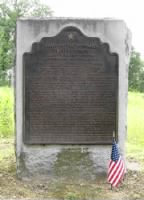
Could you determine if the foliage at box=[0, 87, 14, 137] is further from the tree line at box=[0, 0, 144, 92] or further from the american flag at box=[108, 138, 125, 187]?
the tree line at box=[0, 0, 144, 92]

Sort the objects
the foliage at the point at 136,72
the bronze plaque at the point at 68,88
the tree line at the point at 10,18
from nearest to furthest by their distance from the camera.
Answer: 1. the bronze plaque at the point at 68,88
2. the tree line at the point at 10,18
3. the foliage at the point at 136,72

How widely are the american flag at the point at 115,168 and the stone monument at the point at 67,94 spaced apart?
474mm

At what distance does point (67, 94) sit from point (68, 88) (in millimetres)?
94

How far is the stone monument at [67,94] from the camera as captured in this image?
9102 millimetres

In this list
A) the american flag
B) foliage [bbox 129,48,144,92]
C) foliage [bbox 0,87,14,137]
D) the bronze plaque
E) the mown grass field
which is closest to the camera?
the mown grass field

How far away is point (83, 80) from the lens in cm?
912

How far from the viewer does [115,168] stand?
28.6ft

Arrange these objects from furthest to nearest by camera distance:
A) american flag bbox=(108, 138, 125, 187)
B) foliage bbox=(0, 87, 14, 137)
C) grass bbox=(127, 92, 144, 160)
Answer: foliage bbox=(0, 87, 14, 137), grass bbox=(127, 92, 144, 160), american flag bbox=(108, 138, 125, 187)

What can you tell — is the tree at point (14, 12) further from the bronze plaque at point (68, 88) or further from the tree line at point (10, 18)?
the bronze plaque at point (68, 88)

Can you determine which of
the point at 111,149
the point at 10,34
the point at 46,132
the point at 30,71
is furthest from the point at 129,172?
the point at 10,34

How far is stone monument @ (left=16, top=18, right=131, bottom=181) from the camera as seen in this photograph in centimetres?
910

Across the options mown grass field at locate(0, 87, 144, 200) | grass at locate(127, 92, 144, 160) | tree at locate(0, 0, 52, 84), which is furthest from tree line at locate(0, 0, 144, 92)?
mown grass field at locate(0, 87, 144, 200)

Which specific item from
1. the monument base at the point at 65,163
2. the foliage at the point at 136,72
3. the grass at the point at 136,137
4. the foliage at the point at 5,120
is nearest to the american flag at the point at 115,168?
the monument base at the point at 65,163

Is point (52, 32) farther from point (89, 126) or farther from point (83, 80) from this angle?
point (89, 126)
